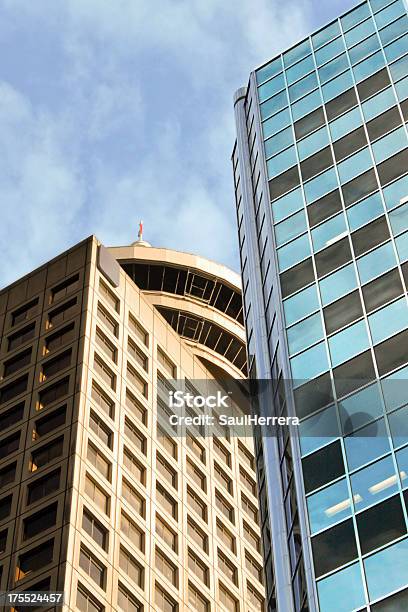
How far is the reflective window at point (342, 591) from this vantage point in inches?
1321

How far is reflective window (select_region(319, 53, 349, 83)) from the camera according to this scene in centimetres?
5556

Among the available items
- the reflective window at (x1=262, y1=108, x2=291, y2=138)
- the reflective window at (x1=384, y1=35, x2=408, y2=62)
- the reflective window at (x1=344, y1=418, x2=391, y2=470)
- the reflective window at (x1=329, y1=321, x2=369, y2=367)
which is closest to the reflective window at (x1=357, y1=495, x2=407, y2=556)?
the reflective window at (x1=344, y1=418, x2=391, y2=470)

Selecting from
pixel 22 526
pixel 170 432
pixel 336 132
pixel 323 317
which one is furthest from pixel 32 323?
pixel 323 317

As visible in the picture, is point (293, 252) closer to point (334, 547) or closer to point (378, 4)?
point (334, 547)

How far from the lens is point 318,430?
129ft

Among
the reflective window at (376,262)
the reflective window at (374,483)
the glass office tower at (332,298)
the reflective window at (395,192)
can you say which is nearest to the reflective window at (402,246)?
the glass office tower at (332,298)

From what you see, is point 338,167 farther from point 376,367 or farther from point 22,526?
point 22,526

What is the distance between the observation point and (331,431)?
Result: 3872 cm

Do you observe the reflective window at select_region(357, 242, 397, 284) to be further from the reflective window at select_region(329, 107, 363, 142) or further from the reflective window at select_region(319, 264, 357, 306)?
the reflective window at select_region(329, 107, 363, 142)

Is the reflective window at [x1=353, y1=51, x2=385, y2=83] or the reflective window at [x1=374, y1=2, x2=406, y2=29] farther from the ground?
the reflective window at [x1=374, y1=2, x2=406, y2=29]

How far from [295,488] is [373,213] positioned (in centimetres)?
1245

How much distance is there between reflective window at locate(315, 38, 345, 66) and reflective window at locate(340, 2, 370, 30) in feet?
3.52

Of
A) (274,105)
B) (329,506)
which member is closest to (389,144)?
(274,105)

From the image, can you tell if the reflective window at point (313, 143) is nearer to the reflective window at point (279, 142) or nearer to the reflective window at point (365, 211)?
the reflective window at point (279, 142)
